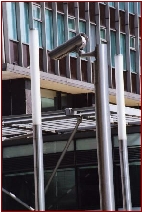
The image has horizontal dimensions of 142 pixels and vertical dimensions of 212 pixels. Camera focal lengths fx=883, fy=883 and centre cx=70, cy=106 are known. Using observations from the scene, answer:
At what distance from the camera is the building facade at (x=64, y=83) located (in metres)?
28.1

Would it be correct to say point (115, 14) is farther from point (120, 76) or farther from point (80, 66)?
point (120, 76)

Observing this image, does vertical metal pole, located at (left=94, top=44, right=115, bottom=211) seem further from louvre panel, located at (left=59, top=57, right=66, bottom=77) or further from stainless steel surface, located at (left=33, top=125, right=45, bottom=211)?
louvre panel, located at (left=59, top=57, right=66, bottom=77)

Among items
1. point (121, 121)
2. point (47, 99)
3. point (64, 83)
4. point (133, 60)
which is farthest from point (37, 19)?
point (121, 121)

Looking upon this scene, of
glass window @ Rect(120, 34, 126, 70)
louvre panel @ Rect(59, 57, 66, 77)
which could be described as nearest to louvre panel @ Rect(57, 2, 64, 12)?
louvre panel @ Rect(59, 57, 66, 77)

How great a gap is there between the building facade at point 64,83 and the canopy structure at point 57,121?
280 centimetres

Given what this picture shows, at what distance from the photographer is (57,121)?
23281 mm

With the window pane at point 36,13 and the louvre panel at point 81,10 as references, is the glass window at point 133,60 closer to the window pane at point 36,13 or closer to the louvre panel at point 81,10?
the louvre panel at point 81,10

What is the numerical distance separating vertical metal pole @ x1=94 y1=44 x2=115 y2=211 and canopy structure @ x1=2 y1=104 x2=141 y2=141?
31.7 feet

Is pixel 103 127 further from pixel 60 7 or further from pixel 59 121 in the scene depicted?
pixel 60 7

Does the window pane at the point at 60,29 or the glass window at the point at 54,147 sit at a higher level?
the window pane at the point at 60,29

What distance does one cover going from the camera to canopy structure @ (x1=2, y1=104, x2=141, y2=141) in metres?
21.5

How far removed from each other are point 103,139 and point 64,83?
24036 millimetres

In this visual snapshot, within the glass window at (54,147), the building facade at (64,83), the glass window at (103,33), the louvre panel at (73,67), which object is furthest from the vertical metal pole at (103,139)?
the glass window at (103,33)

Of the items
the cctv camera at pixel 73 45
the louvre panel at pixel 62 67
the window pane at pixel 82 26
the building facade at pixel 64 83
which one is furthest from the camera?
the window pane at pixel 82 26
